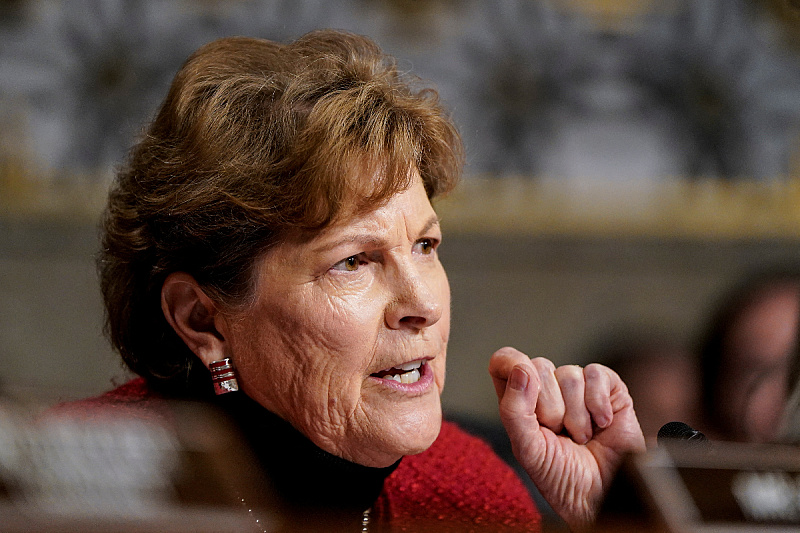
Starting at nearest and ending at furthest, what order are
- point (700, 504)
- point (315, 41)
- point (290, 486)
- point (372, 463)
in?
1. point (700, 504)
2. point (290, 486)
3. point (372, 463)
4. point (315, 41)

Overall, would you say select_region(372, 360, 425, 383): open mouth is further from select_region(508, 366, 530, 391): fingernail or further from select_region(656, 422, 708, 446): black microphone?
select_region(656, 422, 708, 446): black microphone

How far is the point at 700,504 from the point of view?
0.76m

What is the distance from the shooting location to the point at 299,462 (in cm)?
133

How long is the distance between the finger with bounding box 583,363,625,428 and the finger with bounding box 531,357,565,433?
45mm

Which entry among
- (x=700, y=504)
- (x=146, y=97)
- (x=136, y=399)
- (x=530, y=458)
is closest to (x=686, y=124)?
(x=146, y=97)

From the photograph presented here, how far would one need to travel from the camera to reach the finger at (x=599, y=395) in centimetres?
136

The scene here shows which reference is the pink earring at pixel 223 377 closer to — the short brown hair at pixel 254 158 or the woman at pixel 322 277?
the woman at pixel 322 277

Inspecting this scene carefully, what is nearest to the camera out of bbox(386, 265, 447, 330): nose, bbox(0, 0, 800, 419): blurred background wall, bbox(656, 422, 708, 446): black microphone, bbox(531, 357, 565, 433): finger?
bbox(656, 422, 708, 446): black microphone

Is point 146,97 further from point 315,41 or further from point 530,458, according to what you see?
point 530,458

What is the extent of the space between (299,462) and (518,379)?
→ 349 millimetres

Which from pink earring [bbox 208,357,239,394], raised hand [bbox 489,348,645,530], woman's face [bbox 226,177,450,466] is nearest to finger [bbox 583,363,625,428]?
raised hand [bbox 489,348,645,530]

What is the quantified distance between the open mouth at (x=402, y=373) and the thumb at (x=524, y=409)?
0.49 feet

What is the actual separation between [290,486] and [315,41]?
0.70 m

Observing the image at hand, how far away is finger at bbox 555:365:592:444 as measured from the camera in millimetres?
1365
